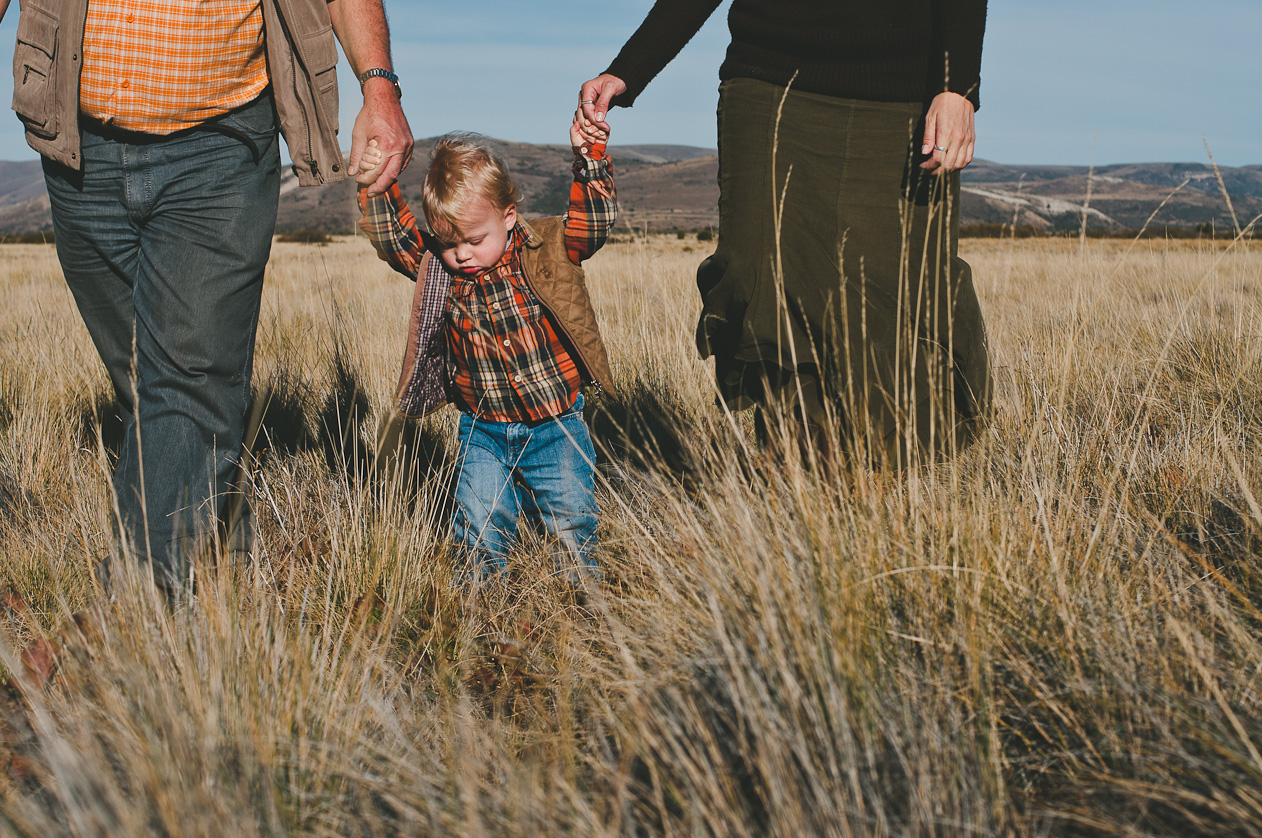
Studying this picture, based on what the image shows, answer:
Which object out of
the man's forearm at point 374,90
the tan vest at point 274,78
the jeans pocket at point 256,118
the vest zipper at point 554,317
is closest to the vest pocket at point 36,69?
the tan vest at point 274,78

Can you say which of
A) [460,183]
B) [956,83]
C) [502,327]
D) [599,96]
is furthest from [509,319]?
[956,83]

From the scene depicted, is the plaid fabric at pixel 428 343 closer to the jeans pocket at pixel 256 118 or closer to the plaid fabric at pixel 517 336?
the plaid fabric at pixel 517 336

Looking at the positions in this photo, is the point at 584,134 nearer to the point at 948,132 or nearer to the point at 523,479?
the point at 948,132

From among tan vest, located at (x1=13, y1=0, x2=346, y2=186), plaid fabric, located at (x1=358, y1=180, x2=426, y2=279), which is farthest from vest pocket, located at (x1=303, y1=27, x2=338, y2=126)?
plaid fabric, located at (x1=358, y1=180, x2=426, y2=279)

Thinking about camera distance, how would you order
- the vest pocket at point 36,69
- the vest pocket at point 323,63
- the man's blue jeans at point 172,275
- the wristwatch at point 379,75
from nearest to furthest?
the vest pocket at point 36,69
the man's blue jeans at point 172,275
the vest pocket at point 323,63
the wristwatch at point 379,75

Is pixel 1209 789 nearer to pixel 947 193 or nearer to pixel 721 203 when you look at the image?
pixel 947 193

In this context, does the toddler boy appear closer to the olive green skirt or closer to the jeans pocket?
the jeans pocket

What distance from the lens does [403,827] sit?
1039 mm

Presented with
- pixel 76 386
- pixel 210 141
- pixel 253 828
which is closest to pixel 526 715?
pixel 253 828

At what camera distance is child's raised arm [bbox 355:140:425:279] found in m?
2.17

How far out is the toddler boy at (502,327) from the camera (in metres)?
2.13

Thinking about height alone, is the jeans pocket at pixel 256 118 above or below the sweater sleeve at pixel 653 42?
below

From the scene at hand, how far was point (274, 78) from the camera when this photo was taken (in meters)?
1.92

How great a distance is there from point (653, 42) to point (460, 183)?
680mm
